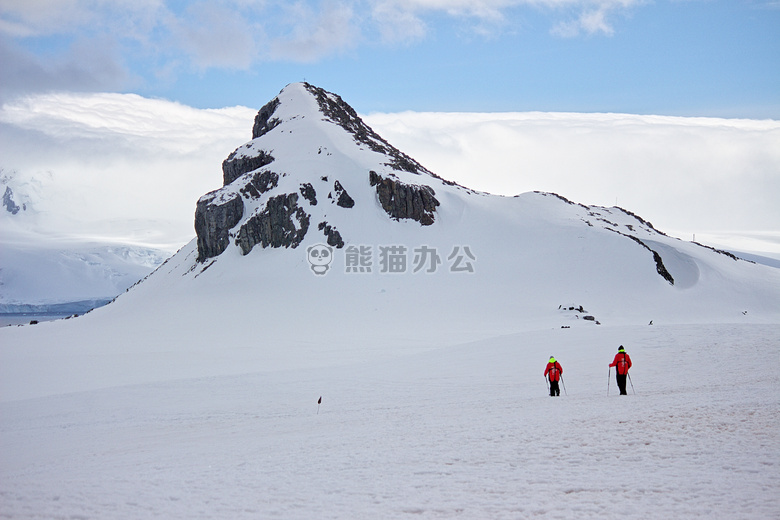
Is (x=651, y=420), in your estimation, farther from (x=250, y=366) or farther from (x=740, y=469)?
(x=250, y=366)

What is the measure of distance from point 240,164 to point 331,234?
24.3m

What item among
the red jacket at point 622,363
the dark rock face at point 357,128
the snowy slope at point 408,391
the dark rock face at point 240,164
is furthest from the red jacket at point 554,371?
the dark rock face at point 240,164

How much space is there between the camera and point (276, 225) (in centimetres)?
7194

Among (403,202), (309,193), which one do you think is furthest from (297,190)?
(403,202)

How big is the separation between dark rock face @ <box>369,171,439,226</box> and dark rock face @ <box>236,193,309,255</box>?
10.9 m

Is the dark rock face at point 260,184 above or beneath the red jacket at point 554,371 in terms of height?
above

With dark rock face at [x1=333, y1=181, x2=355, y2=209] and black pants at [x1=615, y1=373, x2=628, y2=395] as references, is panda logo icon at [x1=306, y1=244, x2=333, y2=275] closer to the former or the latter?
dark rock face at [x1=333, y1=181, x2=355, y2=209]

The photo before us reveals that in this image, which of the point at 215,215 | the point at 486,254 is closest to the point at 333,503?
the point at 486,254

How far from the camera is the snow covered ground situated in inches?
359

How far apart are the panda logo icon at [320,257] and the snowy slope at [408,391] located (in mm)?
876

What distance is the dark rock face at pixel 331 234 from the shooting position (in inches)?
2751

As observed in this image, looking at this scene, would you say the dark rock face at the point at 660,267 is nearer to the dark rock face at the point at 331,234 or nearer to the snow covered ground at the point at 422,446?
the dark rock face at the point at 331,234

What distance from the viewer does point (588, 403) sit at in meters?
16.5

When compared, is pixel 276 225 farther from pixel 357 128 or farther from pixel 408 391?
pixel 408 391
